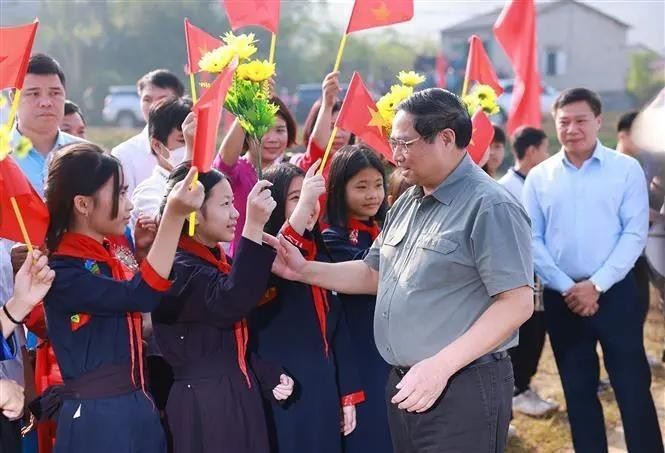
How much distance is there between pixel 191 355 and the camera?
2711 mm

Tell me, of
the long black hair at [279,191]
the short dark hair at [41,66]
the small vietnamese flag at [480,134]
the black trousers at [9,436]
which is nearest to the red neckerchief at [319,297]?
the long black hair at [279,191]

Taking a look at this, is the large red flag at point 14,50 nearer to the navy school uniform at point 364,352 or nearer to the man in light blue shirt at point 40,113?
the man in light blue shirt at point 40,113

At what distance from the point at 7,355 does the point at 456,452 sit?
1423mm

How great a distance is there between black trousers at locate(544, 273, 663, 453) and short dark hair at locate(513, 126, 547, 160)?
1613 mm

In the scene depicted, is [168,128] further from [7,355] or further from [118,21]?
[118,21]

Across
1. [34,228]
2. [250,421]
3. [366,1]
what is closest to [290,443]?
[250,421]

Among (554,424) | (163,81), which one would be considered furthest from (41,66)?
(554,424)

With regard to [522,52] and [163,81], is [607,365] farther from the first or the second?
[163,81]

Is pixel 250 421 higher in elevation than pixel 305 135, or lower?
lower

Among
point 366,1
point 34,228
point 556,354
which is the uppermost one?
point 366,1

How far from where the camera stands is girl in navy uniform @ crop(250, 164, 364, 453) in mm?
3049

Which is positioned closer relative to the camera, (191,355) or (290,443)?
(191,355)

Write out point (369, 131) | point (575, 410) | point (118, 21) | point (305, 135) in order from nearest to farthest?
point (369, 131) < point (575, 410) < point (305, 135) < point (118, 21)

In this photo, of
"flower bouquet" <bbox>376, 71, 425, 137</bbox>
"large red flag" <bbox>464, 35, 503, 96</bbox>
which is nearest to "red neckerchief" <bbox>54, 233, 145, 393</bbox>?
"flower bouquet" <bbox>376, 71, 425, 137</bbox>
